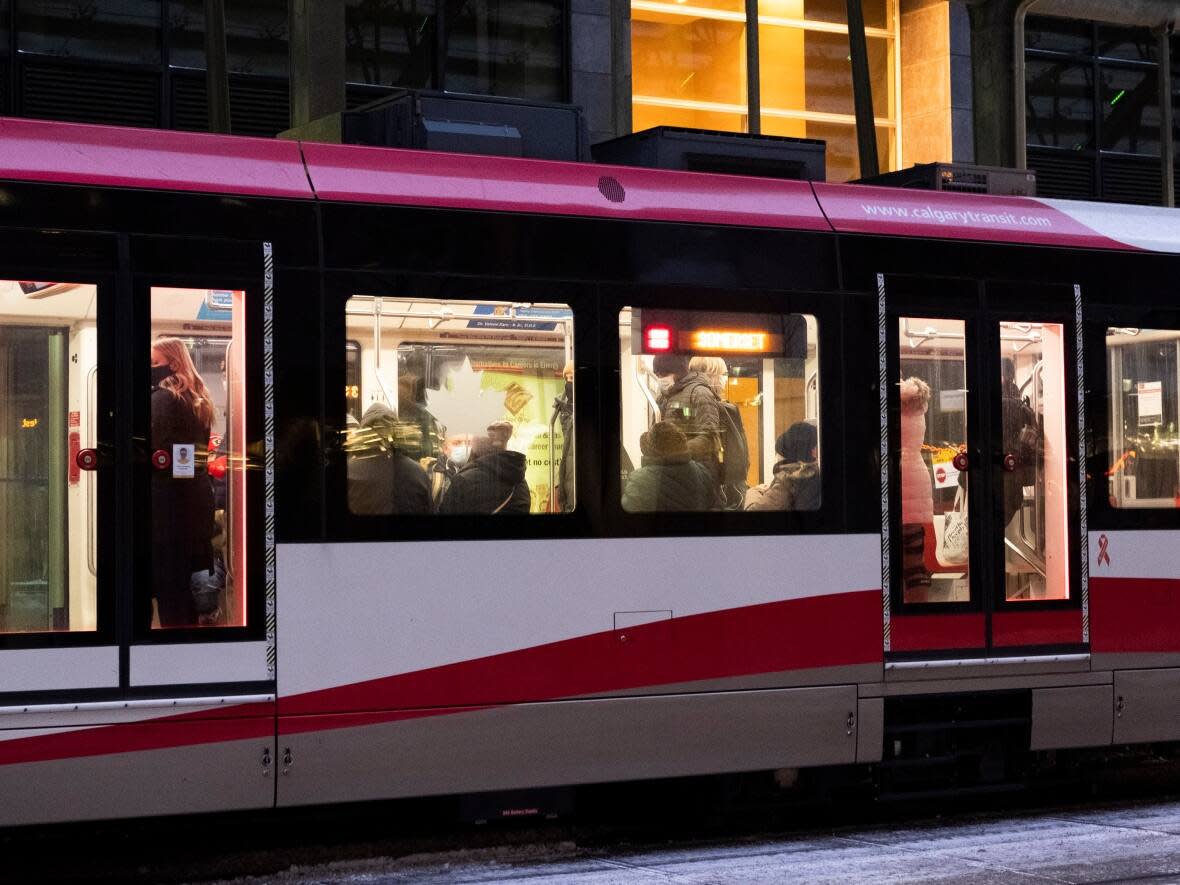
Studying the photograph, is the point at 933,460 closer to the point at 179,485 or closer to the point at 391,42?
the point at 179,485

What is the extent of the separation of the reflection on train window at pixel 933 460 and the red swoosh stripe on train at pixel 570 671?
1.26 feet

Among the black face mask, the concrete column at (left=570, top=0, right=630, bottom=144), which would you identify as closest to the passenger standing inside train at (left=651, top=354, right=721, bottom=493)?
the black face mask

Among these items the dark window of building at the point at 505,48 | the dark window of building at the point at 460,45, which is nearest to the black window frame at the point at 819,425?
the dark window of building at the point at 460,45

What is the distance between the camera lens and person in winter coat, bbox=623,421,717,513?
8195 millimetres

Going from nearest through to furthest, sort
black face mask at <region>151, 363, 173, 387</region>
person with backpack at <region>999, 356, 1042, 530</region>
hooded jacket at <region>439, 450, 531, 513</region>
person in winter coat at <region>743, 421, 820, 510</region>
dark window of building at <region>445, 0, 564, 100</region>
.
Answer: black face mask at <region>151, 363, 173, 387</region> → hooded jacket at <region>439, 450, 531, 513</region> → person in winter coat at <region>743, 421, 820, 510</region> → person with backpack at <region>999, 356, 1042, 530</region> → dark window of building at <region>445, 0, 564, 100</region>

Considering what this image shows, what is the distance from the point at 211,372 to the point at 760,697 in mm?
2956

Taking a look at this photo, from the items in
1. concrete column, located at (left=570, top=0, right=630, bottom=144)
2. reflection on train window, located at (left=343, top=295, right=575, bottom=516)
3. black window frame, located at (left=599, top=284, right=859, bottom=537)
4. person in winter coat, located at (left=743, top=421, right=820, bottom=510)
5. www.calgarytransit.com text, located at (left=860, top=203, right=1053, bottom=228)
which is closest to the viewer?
reflection on train window, located at (left=343, top=295, right=575, bottom=516)

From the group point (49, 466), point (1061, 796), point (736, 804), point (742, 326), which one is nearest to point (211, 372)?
point (49, 466)

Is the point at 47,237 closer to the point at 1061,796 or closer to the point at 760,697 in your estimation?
the point at 760,697

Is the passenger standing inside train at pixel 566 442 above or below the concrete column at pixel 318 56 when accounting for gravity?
below

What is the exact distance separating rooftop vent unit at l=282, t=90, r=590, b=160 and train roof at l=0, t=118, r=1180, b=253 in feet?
1.10

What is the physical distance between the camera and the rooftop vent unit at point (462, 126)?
843cm

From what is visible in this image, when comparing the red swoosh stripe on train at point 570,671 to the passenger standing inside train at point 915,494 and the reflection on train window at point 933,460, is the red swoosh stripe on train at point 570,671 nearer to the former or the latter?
the passenger standing inside train at point 915,494

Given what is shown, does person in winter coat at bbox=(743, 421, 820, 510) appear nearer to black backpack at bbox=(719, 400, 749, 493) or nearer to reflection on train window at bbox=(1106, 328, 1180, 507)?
black backpack at bbox=(719, 400, 749, 493)
